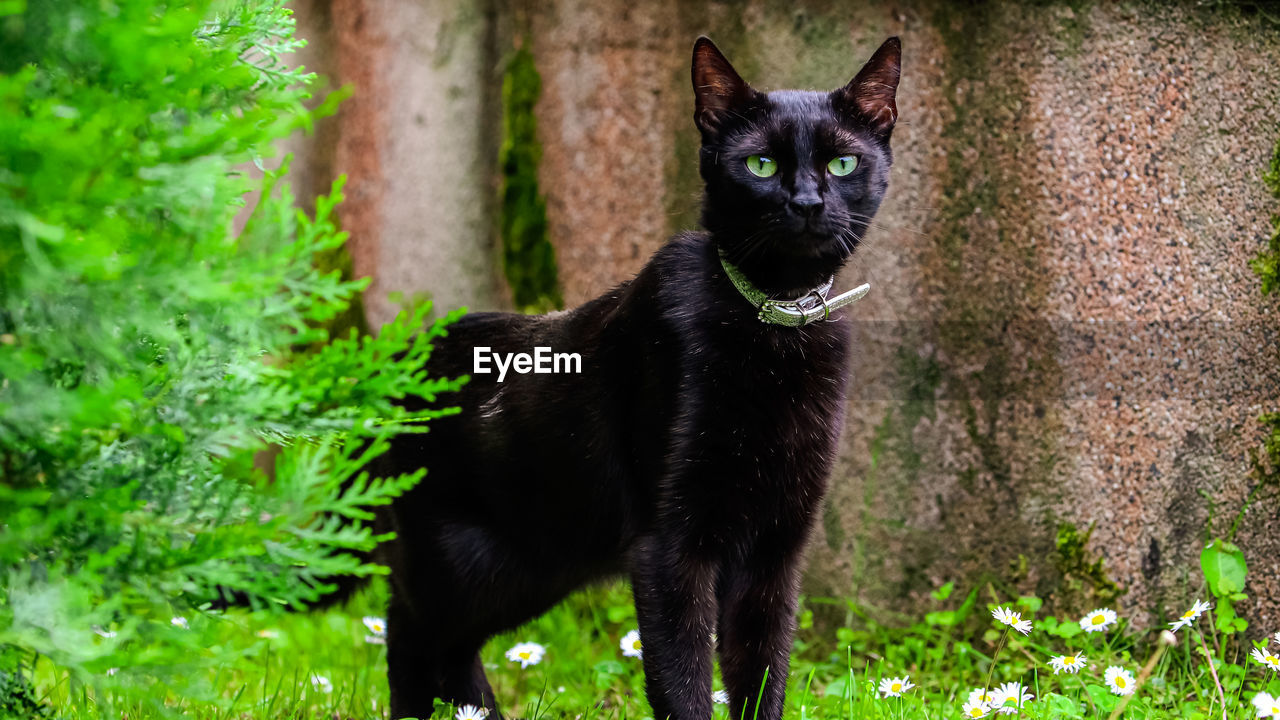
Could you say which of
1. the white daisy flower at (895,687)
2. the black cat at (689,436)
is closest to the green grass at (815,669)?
the white daisy flower at (895,687)

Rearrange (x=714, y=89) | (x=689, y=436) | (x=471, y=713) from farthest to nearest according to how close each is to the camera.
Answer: (x=471, y=713) < (x=714, y=89) < (x=689, y=436)

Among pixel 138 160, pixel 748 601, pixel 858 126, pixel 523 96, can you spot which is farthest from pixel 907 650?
pixel 138 160

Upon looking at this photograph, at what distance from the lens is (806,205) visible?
201 cm

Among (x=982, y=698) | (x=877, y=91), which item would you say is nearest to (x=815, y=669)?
(x=982, y=698)

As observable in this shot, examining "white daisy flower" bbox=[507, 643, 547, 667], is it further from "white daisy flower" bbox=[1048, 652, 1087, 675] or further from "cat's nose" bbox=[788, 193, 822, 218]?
"cat's nose" bbox=[788, 193, 822, 218]

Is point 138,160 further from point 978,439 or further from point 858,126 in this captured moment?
point 978,439

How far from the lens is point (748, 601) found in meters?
2.28

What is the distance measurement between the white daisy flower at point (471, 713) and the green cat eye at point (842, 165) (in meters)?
1.46

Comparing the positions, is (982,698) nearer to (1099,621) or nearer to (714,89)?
(1099,621)

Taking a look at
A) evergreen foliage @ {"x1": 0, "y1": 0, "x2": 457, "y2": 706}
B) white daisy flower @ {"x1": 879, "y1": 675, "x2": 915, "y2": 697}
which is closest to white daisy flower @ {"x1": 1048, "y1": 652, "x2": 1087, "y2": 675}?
white daisy flower @ {"x1": 879, "y1": 675, "x2": 915, "y2": 697}

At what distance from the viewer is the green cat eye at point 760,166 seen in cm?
213

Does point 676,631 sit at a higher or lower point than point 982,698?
higher

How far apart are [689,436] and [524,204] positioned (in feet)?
5.03

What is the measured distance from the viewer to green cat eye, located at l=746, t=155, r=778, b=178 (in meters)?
2.13
